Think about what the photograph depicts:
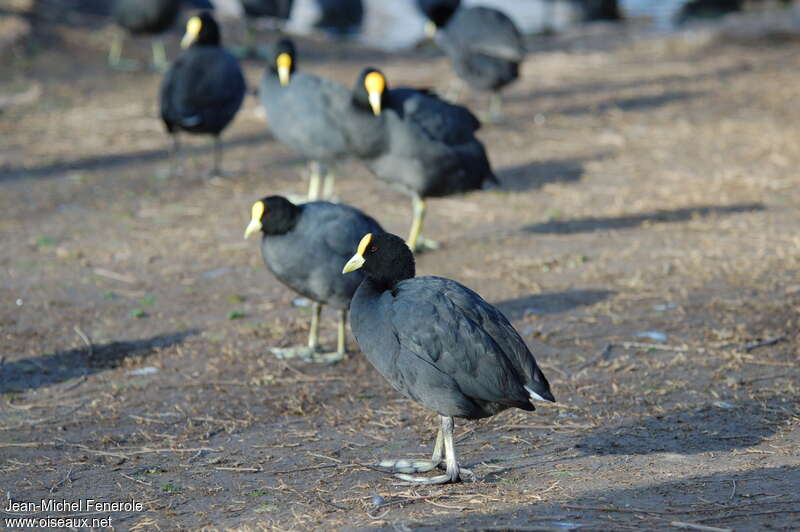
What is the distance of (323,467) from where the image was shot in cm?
425

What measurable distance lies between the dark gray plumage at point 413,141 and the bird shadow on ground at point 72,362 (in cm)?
204

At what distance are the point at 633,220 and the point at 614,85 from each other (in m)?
5.61

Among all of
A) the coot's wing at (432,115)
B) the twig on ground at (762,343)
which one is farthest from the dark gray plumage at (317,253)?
the twig on ground at (762,343)

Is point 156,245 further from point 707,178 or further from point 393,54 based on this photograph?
point 393,54

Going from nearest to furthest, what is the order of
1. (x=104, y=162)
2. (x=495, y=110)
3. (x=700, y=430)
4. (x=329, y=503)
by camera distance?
(x=329, y=503) → (x=700, y=430) → (x=104, y=162) → (x=495, y=110)

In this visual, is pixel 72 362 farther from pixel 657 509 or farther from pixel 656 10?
pixel 656 10

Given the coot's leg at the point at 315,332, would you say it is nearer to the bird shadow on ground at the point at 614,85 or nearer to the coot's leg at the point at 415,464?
the coot's leg at the point at 415,464

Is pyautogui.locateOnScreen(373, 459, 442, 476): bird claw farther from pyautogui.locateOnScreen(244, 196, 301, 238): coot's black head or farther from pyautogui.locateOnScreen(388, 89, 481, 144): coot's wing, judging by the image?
pyautogui.locateOnScreen(388, 89, 481, 144): coot's wing

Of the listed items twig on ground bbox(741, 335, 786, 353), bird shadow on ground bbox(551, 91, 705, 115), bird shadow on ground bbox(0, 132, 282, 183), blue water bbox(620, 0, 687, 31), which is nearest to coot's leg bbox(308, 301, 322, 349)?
twig on ground bbox(741, 335, 786, 353)

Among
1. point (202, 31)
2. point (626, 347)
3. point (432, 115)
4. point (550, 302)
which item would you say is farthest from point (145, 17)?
point (626, 347)

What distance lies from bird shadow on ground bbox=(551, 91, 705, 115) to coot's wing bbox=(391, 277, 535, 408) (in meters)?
8.22

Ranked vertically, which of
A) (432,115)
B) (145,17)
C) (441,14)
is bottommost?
(432,115)

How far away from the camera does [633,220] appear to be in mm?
8070

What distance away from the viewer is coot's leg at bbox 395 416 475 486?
13.1 ft
